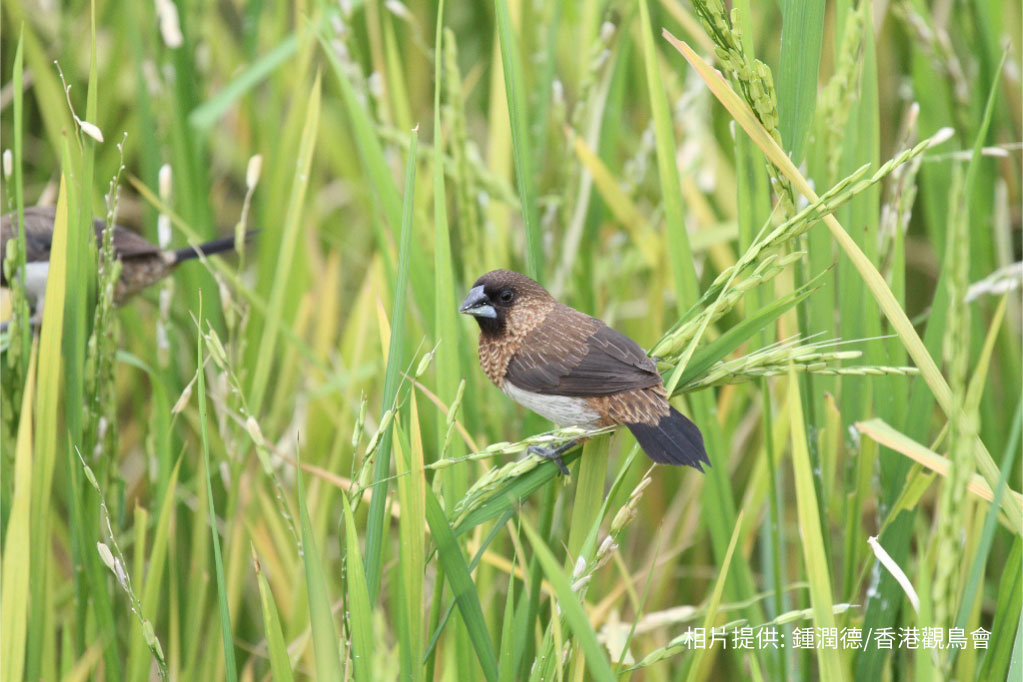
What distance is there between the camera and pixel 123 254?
7.77 ft

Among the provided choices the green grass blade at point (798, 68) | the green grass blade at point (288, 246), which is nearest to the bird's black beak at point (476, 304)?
the green grass blade at point (288, 246)

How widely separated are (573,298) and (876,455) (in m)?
0.85

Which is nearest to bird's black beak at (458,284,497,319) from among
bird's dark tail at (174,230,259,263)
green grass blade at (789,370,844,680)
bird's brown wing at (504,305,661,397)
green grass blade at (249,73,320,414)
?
bird's brown wing at (504,305,661,397)

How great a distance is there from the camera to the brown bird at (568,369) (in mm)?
1580

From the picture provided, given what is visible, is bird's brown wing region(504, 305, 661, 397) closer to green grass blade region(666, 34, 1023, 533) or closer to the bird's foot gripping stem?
the bird's foot gripping stem

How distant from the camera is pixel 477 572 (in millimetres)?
1815

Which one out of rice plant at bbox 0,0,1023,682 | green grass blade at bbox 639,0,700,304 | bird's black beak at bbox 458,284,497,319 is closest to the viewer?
rice plant at bbox 0,0,1023,682

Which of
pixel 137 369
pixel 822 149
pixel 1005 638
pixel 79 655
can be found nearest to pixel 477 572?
pixel 79 655

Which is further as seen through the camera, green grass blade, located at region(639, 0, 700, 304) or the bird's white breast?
the bird's white breast

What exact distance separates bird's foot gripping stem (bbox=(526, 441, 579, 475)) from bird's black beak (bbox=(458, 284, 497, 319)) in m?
0.40

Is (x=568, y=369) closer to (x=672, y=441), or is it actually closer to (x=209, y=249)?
(x=672, y=441)

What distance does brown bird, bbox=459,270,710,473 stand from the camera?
5.18 ft

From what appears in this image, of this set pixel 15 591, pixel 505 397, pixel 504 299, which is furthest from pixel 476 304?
pixel 15 591

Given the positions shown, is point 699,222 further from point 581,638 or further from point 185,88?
point 581,638
